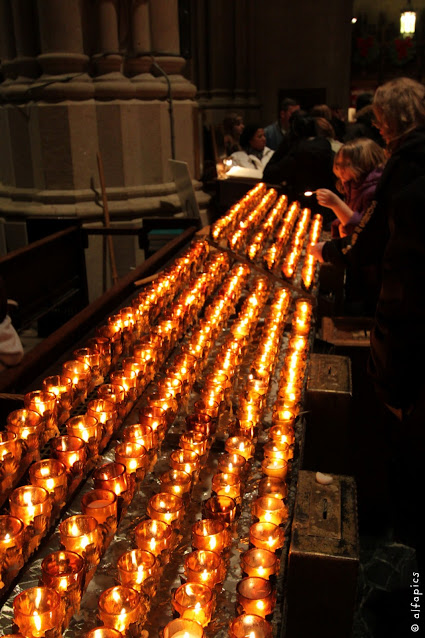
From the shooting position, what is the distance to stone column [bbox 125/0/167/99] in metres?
6.17

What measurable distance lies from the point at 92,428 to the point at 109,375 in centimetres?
60

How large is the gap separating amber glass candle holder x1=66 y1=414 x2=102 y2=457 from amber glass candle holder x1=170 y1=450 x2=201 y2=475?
9.3 inches

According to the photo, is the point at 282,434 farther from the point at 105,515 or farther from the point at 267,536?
the point at 105,515

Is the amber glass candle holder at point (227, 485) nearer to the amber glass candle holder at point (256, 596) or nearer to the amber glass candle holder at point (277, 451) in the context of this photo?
the amber glass candle holder at point (277, 451)

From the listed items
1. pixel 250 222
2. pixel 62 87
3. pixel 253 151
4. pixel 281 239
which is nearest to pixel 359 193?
pixel 281 239

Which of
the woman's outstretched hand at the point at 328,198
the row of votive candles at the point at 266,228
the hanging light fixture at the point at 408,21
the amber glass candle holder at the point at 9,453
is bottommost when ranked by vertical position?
the amber glass candle holder at the point at 9,453

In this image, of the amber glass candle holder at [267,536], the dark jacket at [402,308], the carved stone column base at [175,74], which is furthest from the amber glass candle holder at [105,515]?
the carved stone column base at [175,74]

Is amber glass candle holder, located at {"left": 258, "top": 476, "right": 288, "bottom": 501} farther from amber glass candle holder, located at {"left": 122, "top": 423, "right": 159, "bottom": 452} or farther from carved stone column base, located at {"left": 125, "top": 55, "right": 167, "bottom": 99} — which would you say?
carved stone column base, located at {"left": 125, "top": 55, "right": 167, "bottom": 99}

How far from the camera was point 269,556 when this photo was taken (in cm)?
135

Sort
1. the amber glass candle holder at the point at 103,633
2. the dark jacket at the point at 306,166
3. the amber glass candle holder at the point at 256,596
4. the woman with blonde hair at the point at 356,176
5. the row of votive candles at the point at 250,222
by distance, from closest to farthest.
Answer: the amber glass candle holder at the point at 103,633 → the amber glass candle holder at the point at 256,596 → the woman with blonde hair at the point at 356,176 → the row of votive candles at the point at 250,222 → the dark jacket at the point at 306,166

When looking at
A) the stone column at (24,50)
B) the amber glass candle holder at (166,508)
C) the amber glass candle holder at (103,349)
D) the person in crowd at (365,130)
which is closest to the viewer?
the amber glass candle holder at (166,508)

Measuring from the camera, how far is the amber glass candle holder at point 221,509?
1.46 meters

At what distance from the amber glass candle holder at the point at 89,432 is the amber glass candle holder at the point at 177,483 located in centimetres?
24

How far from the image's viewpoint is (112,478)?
4.94ft
